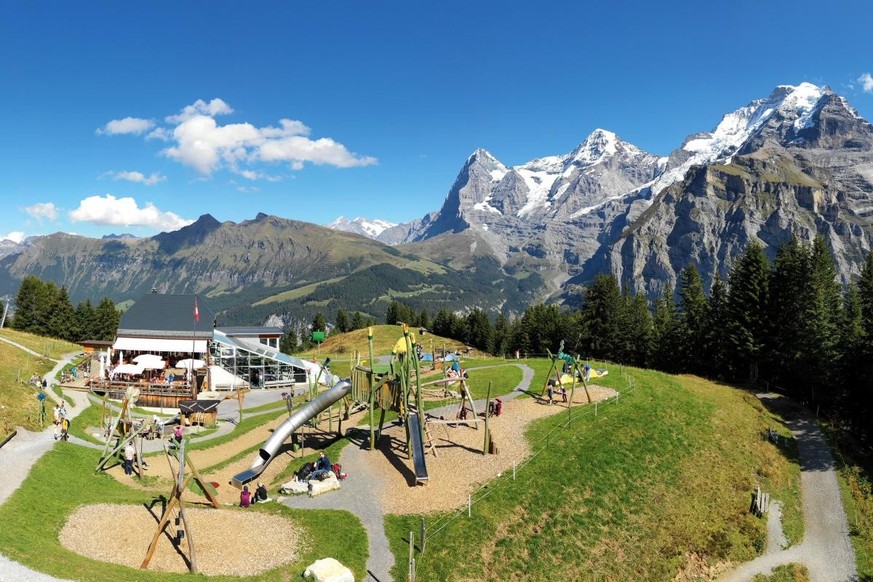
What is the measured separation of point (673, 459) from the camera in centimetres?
3991

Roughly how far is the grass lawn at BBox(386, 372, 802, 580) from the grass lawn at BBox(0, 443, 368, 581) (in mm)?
2937

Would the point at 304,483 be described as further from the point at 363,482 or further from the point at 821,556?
the point at 821,556

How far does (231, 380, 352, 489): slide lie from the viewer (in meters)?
36.8

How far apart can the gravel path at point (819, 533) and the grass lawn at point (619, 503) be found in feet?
2.84

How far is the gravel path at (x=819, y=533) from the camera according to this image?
103 ft

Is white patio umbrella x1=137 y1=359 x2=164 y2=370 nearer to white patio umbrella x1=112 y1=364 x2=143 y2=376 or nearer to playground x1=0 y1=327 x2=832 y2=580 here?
white patio umbrella x1=112 y1=364 x2=143 y2=376

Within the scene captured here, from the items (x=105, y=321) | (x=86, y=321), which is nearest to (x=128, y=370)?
(x=86, y=321)

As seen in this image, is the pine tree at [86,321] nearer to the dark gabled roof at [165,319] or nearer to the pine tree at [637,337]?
the dark gabled roof at [165,319]

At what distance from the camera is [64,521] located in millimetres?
26578

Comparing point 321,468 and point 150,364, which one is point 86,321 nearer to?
point 150,364

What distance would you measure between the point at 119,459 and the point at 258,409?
23.5 meters

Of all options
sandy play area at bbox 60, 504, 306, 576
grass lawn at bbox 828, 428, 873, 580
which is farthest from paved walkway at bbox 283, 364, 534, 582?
grass lawn at bbox 828, 428, 873, 580

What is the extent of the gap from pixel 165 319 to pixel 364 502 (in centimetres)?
6164

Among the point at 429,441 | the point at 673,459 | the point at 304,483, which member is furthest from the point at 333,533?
the point at 673,459
